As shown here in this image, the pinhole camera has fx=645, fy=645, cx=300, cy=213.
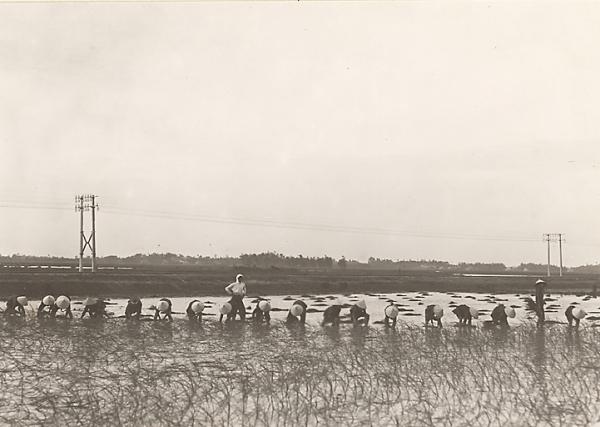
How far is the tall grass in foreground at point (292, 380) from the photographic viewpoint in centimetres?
899

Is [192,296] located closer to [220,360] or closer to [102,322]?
[102,322]

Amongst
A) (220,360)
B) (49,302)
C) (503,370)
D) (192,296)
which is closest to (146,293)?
(192,296)

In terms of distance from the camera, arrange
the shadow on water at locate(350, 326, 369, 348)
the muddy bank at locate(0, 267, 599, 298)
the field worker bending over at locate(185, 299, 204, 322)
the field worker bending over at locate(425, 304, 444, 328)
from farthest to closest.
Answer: the muddy bank at locate(0, 267, 599, 298), the field worker bending over at locate(185, 299, 204, 322), the field worker bending over at locate(425, 304, 444, 328), the shadow on water at locate(350, 326, 369, 348)

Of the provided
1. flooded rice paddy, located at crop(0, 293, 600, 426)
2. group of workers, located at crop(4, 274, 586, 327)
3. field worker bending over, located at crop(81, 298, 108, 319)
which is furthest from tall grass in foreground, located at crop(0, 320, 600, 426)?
field worker bending over, located at crop(81, 298, 108, 319)

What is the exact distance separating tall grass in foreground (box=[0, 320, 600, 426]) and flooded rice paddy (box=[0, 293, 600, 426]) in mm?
31

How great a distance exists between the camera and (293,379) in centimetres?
1098

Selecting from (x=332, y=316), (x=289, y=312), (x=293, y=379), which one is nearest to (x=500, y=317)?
(x=332, y=316)

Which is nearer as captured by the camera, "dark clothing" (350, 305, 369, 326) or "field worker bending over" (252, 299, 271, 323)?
"dark clothing" (350, 305, 369, 326)

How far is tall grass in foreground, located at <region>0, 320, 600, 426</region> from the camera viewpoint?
899 centimetres

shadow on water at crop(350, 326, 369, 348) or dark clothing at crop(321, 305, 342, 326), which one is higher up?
dark clothing at crop(321, 305, 342, 326)

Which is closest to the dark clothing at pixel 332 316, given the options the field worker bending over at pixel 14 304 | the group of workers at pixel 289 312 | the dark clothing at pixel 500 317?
the group of workers at pixel 289 312

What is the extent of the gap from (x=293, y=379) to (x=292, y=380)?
0.12 ft

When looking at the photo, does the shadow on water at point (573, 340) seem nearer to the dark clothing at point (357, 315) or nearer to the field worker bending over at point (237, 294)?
the dark clothing at point (357, 315)

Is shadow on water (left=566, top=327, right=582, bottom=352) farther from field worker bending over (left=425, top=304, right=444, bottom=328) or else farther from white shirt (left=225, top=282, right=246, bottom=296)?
white shirt (left=225, top=282, right=246, bottom=296)
